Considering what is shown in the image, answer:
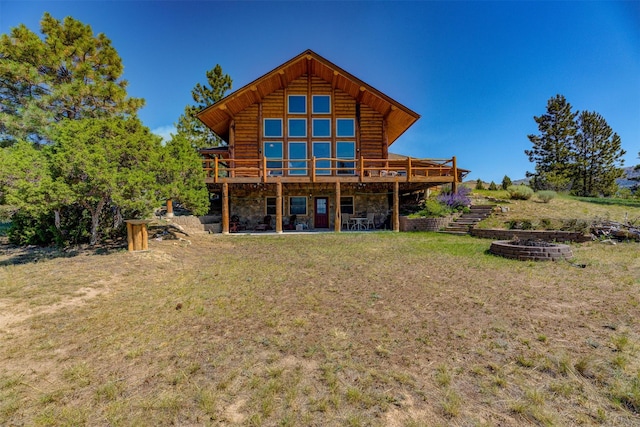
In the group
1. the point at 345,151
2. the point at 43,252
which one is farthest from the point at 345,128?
the point at 43,252

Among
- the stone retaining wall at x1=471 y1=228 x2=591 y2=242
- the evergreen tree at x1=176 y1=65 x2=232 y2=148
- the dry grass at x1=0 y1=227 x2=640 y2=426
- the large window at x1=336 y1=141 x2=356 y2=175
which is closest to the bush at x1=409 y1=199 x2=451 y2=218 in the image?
the stone retaining wall at x1=471 y1=228 x2=591 y2=242

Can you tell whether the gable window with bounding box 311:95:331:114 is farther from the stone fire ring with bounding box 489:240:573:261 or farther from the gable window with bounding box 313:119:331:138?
the stone fire ring with bounding box 489:240:573:261

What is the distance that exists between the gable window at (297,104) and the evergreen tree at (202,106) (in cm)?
1364

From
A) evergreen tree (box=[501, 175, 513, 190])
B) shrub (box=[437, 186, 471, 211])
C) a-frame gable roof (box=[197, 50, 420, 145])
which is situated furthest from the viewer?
evergreen tree (box=[501, 175, 513, 190])

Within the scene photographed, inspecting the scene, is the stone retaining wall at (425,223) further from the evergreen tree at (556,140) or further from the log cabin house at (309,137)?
the evergreen tree at (556,140)

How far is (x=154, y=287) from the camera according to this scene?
5.44m

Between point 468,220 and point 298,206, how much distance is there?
31.0 feet

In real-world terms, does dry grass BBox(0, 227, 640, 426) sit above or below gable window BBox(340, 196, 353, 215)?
below

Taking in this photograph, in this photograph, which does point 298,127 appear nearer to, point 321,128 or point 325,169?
point 321,128

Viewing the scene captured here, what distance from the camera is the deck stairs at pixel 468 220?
528 inches

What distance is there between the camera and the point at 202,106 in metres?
29.3

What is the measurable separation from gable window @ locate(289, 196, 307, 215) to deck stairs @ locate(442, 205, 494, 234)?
8141 millimetres

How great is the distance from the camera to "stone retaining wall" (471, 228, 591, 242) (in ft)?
33.2

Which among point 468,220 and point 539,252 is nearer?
point 539,252
